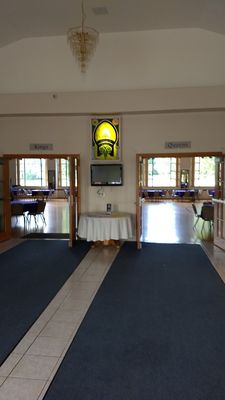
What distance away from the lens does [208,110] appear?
24.9ft

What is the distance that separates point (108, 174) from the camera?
26.3ft

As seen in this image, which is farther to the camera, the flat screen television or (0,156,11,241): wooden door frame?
(0,156,11,241): wooden door frame

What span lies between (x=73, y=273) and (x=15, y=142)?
4053 millimetres

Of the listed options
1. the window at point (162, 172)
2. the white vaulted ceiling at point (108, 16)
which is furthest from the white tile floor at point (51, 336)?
the window at point (162, 172)

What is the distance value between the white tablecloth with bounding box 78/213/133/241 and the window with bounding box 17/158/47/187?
13.8m

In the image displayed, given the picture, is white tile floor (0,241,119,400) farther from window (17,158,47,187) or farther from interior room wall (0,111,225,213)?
window (17,158,47,187)

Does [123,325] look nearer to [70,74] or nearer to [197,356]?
[197,356]

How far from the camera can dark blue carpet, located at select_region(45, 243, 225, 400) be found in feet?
8.65

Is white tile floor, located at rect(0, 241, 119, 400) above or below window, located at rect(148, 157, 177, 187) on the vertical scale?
below

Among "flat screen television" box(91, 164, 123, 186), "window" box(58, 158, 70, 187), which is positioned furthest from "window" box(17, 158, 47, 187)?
"flat screen television" box(91, 164, 123, 186)

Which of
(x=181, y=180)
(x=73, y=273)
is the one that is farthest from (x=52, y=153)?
(x=181, y=180)

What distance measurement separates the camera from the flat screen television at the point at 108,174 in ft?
26.2

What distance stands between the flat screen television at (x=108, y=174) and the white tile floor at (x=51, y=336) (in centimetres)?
199

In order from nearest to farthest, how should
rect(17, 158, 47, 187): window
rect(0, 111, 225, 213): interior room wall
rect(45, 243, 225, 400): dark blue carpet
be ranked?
rect(45, 243, 225, 400): dark blue carpet
rect(0, 111, 225, 213): interior room wall
rect(17, 158, 47, 187): window
